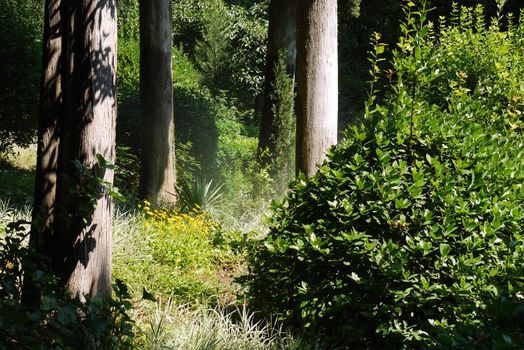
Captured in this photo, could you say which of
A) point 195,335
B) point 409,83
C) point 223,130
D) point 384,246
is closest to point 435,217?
point 384,246

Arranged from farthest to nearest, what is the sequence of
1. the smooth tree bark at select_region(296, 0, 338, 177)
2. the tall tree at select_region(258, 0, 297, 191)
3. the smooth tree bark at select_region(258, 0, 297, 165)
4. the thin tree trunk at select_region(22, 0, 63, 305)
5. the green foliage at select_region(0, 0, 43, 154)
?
the green foliage at select_region(0, 0, 43, 154) < the smooth tree bark at select_region(258, 0, 297, 165) < the tall tree at select_region(258, 0, 297, 191) < the smooth tree bark at select_region(296, 0, 338, 177) < the thin tree trunk at select_region(22, 0, 63, 305)

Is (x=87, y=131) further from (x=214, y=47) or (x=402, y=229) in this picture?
(x=214, y=47)

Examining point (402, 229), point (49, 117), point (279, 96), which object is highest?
point (279, 96)

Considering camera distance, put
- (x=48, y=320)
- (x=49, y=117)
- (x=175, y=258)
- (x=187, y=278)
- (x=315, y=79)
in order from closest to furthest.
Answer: (x=48, y=320)
(x=49, y=117)
(x=187, y=278)
(x=315, y=79)
(x=175, y=258)

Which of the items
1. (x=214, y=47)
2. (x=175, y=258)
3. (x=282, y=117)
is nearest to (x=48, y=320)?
(x=175, y=258)

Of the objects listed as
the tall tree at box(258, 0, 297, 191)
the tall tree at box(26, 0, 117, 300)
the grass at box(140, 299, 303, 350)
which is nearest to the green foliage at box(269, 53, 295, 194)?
the tall tree at box(258, 0, 297, 191)

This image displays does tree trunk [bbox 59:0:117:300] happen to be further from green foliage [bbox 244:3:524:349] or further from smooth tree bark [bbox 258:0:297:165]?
smooth tree bark [bbox 258:0:297:165]

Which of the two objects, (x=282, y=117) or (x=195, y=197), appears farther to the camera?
(x=282, y=117)

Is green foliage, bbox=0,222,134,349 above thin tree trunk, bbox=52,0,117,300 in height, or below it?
below

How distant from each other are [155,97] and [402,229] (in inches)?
237

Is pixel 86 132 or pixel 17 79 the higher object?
pixel 17 79

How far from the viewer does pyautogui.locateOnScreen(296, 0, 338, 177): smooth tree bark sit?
7230 millimetres

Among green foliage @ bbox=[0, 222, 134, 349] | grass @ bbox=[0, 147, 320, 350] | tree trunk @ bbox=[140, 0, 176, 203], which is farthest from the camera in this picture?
tree trunk @ bbox=[140, 0, 176, 203]

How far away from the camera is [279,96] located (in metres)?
12.0
